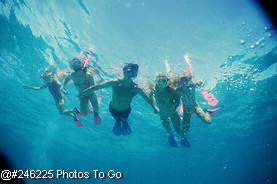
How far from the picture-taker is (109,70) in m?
20.2

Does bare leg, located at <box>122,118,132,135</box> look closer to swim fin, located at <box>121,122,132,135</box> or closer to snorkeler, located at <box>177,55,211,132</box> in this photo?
swim fin, located at <box>121,122,132,135</box>

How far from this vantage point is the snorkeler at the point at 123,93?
988cm

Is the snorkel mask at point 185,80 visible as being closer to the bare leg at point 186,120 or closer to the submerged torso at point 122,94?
the bare leg at point 186,120

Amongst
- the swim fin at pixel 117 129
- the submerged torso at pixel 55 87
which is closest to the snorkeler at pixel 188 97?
the swim fin at pixel 117 129

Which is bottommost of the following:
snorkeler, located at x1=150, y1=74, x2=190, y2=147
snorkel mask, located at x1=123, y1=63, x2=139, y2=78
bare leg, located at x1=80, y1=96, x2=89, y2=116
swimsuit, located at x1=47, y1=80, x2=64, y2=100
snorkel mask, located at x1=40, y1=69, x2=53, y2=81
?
snorkeler, located at x1=150, y1=74, x2=190, y2=147

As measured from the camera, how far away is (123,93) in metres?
10.7

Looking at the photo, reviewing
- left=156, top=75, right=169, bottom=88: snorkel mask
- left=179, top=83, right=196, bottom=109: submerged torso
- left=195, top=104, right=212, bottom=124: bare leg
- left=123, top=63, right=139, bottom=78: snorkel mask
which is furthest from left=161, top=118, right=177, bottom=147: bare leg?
left=123, top=63, right=139, bottom=78: snorkel mask

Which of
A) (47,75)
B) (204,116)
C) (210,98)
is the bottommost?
(204,116)

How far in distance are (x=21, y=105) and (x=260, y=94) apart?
30027mm

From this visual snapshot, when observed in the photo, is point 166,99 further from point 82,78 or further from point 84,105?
point 84,105

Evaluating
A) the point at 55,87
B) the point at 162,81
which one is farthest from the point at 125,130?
the point at 55,87

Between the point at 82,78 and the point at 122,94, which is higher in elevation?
the point at 82,78

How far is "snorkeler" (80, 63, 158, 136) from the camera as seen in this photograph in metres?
9.88

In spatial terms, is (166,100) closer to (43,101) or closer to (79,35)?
(79,35)
